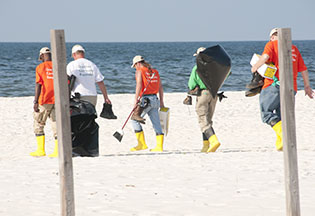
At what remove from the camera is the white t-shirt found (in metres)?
7.87

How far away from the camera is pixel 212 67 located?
→ 848cm

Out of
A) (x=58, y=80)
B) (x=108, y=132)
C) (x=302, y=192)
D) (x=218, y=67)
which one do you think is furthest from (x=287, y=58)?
(x=108, y=132)

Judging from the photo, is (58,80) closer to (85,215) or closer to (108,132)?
(85,215)

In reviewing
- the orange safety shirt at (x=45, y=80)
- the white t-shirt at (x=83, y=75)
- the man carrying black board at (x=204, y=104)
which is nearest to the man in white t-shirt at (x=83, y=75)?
the white t-shirt at (x=83, y=75)

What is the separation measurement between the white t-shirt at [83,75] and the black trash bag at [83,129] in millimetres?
170

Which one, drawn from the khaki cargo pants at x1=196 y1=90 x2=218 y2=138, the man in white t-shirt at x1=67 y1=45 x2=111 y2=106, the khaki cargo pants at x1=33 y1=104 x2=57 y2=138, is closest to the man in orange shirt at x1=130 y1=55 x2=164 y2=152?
the khaki cargo pants at x1=196 y1=90 x2=218 y2=138

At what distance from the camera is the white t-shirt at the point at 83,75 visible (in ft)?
25.8

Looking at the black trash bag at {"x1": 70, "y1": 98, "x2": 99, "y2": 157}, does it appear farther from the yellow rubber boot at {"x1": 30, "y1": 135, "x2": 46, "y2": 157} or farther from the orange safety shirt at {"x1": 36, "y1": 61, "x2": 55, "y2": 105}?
the yellow rubber boot at {"x1": 30, "y1": 135, "x2": 46, "y2": 157}

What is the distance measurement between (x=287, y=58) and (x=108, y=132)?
8.48m

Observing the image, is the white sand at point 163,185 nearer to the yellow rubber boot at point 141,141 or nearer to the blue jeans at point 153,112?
the blue jeans at point 153,112

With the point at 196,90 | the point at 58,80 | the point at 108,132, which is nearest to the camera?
the point at 58,80

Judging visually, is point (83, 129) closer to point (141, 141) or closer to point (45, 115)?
point (45, 115)

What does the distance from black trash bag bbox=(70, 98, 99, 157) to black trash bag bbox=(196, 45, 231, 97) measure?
1.65m

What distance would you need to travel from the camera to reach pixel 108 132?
40.6ft
